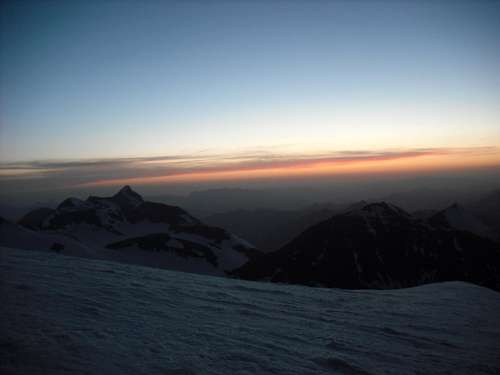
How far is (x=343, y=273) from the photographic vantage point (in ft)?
327

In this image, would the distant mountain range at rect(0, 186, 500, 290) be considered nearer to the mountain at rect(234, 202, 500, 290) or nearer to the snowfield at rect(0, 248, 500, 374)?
the mountain at rect(234, 202, 500, 290)

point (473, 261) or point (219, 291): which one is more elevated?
point (219, 291)

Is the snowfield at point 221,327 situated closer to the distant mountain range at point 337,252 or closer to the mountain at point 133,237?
the distant mountain range at point 337,252

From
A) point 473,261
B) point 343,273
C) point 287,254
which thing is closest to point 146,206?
point 287,254

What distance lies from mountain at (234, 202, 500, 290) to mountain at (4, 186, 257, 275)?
19.4m

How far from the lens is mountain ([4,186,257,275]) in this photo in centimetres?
10925

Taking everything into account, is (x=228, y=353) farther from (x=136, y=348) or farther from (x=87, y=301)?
(x=87, y=301)

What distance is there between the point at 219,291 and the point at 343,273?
9610 cm

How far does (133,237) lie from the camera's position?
14850cm

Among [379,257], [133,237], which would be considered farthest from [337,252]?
[133,237]

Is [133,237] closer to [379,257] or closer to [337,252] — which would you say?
[337,252]

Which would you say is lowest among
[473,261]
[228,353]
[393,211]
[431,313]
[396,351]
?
[473,261]

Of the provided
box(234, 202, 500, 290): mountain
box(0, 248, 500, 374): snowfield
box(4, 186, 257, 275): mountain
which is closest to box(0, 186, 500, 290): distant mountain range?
box(234, 202, 500, 290): mountain

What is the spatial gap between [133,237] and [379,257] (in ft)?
345
